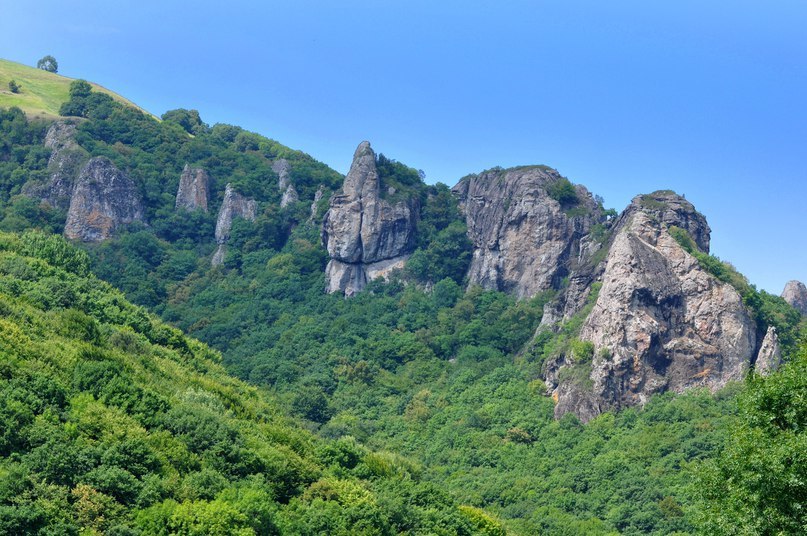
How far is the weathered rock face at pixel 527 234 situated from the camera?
112 m

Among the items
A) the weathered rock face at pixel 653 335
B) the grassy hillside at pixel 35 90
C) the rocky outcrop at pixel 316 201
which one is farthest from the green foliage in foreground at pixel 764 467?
the grassy hillside at pixel 35 90

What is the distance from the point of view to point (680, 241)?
97.1m

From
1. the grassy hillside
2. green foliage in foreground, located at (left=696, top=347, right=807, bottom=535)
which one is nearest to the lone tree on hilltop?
the grassy hillside

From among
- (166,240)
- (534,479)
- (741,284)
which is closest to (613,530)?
(534,479)

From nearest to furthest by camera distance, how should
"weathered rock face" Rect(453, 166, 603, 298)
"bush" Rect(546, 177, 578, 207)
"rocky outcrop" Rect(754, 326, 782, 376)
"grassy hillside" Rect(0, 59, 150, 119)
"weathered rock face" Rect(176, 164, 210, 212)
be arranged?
"rocky outcrop" Rect(754, 326, 782, 376)
"weathered rock face" Rect(453, 166, 603, 298)
"bush" Rect(546, 177, 578, 207)
"weathered rock face" Rect(176, 164, 210, 212)
"grassy hillside" Rect(0, 59, 150, 119)

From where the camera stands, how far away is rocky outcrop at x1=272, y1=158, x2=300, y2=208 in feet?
447

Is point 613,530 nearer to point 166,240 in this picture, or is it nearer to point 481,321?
point 481,321

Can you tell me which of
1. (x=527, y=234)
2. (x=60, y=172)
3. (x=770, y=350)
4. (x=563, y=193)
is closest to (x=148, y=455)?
(x=770, y=350)

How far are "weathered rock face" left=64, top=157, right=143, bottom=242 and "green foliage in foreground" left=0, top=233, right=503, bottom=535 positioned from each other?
5335cm

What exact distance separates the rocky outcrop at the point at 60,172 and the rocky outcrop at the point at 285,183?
23.4 metres

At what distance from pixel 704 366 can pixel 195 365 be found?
4031 centimetres

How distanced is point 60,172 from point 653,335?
2780 inches

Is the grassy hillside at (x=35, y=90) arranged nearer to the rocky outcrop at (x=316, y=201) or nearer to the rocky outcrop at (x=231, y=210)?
the rocky outcrop at (x=231, y=210)

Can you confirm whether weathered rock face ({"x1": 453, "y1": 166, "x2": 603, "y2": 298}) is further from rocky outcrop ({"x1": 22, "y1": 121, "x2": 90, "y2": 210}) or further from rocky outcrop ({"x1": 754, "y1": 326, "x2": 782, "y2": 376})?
rocky outcrop ({"x1": 22, "y1": 121, "x2": 90, "y2": 210})
